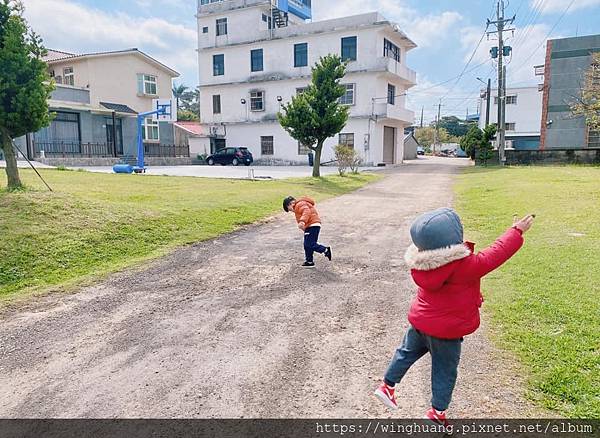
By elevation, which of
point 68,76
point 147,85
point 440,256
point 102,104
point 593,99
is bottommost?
point 440,256

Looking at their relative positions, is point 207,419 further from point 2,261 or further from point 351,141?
point 351,141

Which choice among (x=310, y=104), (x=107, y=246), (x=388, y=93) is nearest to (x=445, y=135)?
(x=388, y=93)

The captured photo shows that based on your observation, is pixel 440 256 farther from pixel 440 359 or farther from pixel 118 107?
pixel 118 107

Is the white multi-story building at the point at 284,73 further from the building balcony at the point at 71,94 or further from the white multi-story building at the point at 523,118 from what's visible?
the white multi-story building at the point at 523,118

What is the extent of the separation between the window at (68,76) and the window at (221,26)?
42.3ft

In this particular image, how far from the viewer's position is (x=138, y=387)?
318cm

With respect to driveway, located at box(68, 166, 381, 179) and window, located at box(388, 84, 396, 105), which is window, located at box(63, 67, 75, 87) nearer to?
driveway, located at box(68, 166, 381, 179)

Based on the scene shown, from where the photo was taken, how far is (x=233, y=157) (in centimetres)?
3512

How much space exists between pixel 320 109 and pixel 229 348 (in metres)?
17.5

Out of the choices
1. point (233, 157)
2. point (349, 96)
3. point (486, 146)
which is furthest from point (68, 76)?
point (486, 146)

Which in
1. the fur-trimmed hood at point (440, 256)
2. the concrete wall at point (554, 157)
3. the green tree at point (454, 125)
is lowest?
the fur-trimmed hood at point (440, 256)

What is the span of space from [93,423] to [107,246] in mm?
4949

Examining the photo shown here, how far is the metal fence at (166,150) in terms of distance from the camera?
36.1m

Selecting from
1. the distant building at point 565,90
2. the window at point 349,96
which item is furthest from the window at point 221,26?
the distant building at point 565,90
